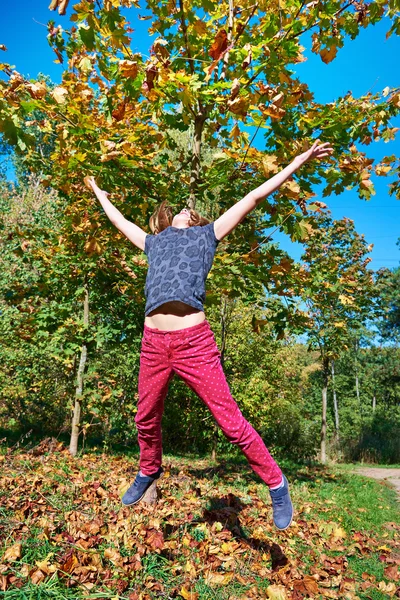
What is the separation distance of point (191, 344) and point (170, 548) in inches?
49.5

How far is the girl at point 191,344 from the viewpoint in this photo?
2.14m

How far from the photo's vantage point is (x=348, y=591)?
2.56 metres

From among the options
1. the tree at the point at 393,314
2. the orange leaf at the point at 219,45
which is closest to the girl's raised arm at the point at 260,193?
the orange leaf at the point at 219,45

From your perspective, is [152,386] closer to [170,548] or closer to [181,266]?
[181,266]

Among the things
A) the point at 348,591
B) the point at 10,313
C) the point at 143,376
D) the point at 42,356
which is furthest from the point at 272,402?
the point at 143,376

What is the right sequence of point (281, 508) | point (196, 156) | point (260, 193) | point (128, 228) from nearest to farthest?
point (281, 508) < point (260, 193) < point (128, 228) < point (196, 156)

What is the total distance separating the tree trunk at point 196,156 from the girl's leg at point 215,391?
2.44m

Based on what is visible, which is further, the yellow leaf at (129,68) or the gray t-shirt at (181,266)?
the yellow leaf at (129,68)

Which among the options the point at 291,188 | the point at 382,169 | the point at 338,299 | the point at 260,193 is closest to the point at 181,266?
the point at 260,193

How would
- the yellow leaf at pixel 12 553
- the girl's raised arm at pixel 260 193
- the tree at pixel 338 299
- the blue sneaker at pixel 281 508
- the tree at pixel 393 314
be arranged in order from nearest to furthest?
1. the yellow leaf at pixel 12 553
2. the blue sneaker at pixel 281 508
3. the girl's raised arm at pixel 260 193
4. the tree at pixel 338 299
5. the tree at pixel 393 314

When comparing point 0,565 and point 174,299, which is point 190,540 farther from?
point 174,299

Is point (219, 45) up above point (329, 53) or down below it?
below

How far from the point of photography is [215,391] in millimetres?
2139

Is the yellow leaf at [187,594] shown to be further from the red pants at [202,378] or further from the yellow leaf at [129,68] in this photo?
the yellow leaf at [129,68]
